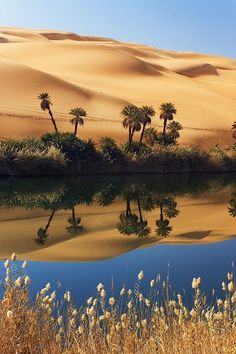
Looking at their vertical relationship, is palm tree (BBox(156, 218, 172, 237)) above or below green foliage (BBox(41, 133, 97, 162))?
below

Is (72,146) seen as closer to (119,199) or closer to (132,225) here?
(119,199)

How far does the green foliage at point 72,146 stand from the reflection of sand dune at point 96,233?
46.6ft

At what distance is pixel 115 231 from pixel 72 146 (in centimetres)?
2210

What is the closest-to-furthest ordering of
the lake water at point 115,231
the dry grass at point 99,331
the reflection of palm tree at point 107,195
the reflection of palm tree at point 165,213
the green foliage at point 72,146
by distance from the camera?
the dry grass at point 99,331, the lake water at point 115,231, the reflection of palm tree at point 165,213, the reflection of palm tree at point 107,195, the green foliage at point 72,146

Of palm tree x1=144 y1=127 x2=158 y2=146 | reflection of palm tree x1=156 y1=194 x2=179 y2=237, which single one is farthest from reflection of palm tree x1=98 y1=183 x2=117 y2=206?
palm tree x1=144 y1=127 x2=158 y2=146

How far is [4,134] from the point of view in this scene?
49.8m

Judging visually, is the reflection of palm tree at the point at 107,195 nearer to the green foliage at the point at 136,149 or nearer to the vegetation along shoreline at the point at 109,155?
the vegetation along shoreline at the point at 109,155

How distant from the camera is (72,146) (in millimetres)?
41750

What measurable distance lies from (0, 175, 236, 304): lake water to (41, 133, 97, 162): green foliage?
400 cm

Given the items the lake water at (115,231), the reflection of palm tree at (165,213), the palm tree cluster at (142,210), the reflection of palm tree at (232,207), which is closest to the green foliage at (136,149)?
the lake water at (115,231)

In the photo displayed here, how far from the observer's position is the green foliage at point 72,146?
4138 cm

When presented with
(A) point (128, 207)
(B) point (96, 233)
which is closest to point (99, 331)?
(B) point (96, 233)

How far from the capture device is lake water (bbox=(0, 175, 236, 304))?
1271 cm

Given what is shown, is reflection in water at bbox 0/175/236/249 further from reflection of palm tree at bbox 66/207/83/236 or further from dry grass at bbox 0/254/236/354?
dry grass at bbox 0/254/236/354
